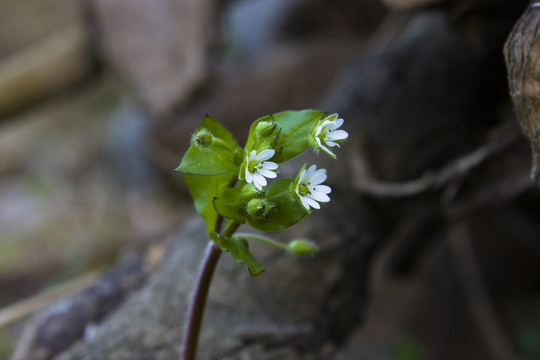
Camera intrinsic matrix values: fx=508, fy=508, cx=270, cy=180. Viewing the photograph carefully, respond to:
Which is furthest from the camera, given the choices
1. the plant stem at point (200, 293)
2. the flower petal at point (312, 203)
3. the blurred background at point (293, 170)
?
the blurred background at point (293, 170)

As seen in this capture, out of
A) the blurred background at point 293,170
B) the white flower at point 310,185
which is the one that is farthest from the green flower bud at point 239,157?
the blurred background at point 293,170

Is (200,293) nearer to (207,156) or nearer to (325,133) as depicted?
(207,156)

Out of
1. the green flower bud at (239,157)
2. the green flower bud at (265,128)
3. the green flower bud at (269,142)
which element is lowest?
the green flower bud at (239,157)

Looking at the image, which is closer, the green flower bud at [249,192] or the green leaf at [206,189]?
the green flower bud at [249,192]

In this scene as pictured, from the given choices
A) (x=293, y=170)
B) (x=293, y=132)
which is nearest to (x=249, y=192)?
(x=293, y=132)

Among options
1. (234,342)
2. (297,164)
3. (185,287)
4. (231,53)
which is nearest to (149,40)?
(231,53)

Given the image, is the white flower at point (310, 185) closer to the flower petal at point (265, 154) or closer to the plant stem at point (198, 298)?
the flower petal at point (265, 154)
